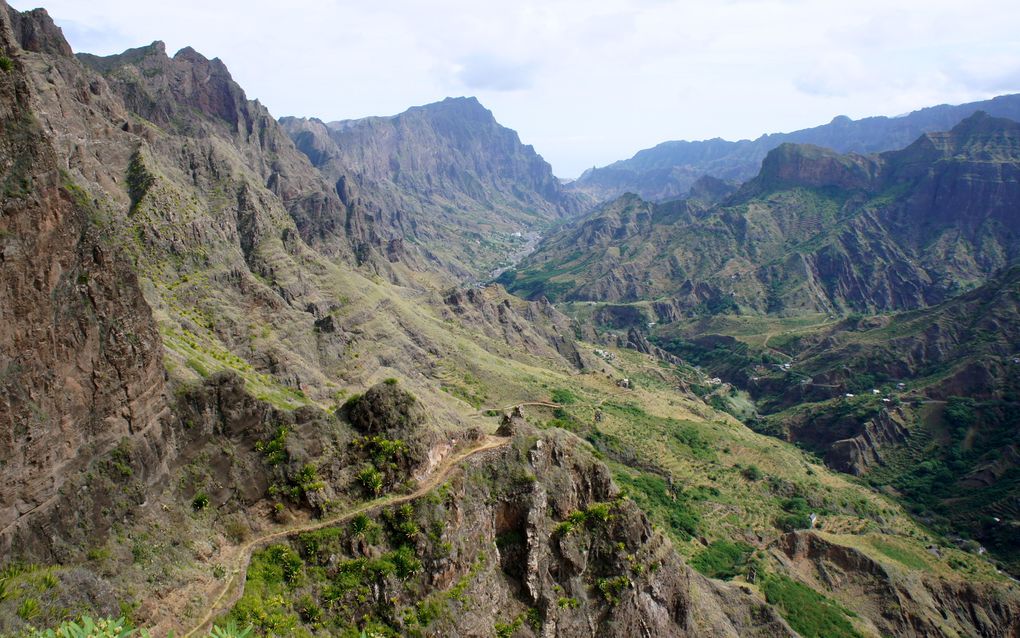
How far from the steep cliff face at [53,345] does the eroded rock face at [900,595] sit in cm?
8910

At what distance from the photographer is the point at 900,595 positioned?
87438mm

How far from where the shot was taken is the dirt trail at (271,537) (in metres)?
33.0

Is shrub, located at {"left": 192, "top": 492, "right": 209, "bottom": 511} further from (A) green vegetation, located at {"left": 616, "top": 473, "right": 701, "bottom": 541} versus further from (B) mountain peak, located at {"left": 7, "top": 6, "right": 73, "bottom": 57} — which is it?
(B) mountain peak, located at {"left": 7, "top": 6, "right": 73, "bottom": 57}

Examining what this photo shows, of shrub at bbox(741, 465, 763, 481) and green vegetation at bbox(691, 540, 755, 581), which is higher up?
green vegetation at bbox(691, 540, 755, 581)

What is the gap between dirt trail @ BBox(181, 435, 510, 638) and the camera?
32969mm

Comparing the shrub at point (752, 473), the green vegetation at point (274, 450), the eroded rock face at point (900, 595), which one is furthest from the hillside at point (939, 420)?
the green vegetation at point (274, 450)

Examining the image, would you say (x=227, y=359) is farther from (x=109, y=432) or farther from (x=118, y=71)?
(x=118, y=71)

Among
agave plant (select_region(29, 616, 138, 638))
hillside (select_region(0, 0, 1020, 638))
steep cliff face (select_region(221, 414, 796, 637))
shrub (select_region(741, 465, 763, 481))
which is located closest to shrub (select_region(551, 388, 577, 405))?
hillside (select_region(0, 0, 1020, 638))

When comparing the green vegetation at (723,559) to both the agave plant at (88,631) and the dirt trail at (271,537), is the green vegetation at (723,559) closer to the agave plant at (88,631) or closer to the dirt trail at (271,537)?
the dirt trail at (271,537)

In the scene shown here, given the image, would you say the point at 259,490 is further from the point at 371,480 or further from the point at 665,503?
the point at 665,503

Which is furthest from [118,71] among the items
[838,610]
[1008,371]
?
[1008,371]

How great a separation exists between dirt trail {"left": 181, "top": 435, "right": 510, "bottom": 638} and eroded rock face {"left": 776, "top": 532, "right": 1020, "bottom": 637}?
67178 mm

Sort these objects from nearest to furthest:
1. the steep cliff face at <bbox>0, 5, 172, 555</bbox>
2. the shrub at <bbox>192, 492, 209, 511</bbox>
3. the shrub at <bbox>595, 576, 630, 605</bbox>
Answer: the steep cliff face at <bbox>0, 5, 172, 555</bbox>, the shrub at <bbox>192, 492, 209, 511</bbox>, the shrub at <bbox>595, 576, 630, 605</bbox>

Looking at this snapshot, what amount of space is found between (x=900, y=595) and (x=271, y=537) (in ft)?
290
